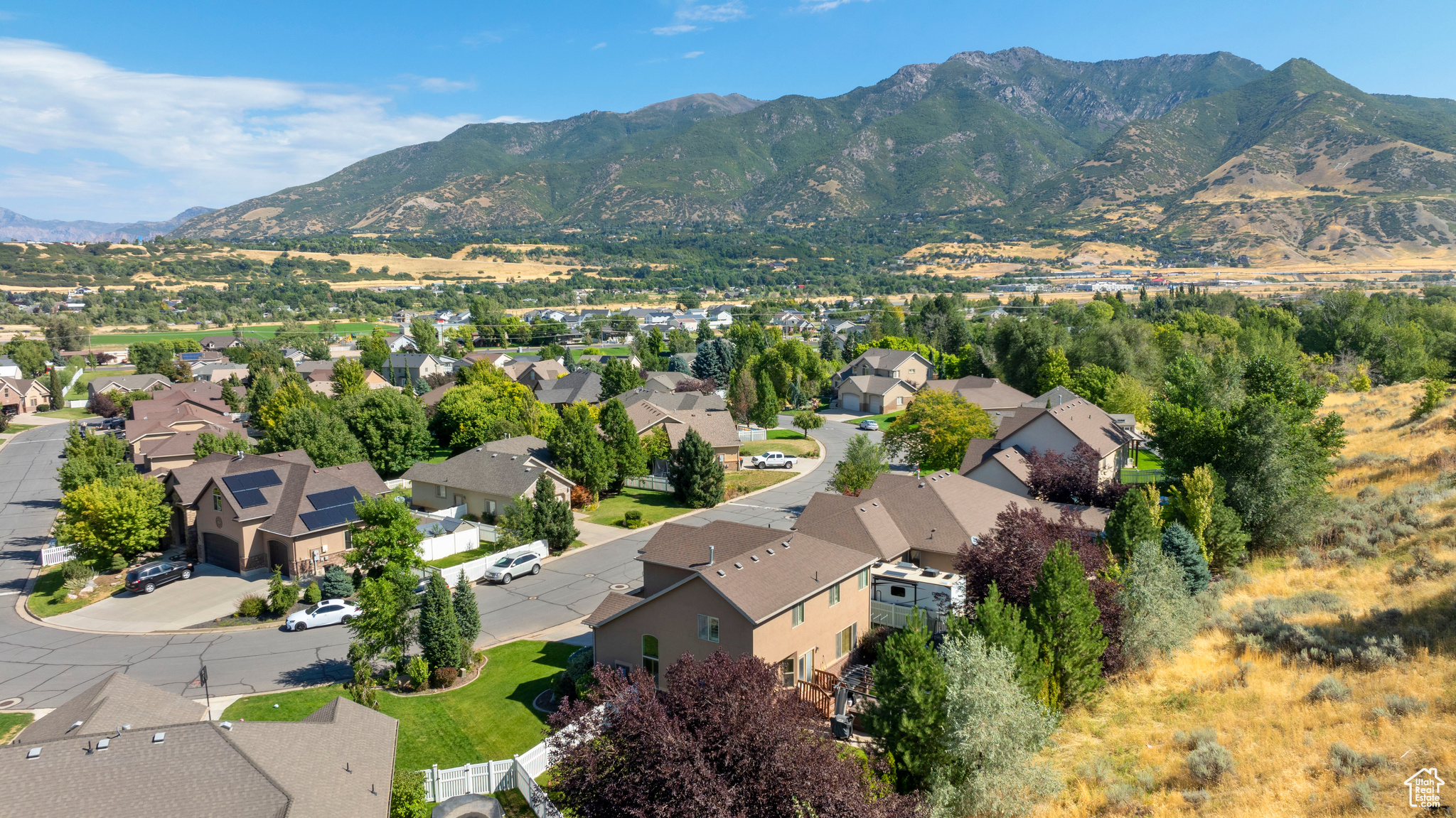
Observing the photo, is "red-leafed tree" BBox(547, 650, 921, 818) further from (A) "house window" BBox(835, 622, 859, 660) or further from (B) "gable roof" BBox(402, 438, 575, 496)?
(B) "gable roof" BBox(402, 438, 575, 496)

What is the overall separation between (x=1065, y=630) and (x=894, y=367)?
72071mm

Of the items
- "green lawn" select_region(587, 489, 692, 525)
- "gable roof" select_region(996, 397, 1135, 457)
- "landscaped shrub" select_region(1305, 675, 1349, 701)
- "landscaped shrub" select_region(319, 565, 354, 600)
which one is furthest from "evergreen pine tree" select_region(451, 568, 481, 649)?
"gable roof" select_region(996, 397, 1135, 457)

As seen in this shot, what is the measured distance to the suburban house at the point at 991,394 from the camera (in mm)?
73062

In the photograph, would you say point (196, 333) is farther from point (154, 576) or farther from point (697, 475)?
point (697, 475)

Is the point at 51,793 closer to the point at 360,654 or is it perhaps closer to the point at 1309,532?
the point at 360,654

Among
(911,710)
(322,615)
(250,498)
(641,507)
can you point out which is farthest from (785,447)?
(911,710)

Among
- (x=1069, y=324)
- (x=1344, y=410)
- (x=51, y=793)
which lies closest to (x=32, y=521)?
(x=51, y=793)

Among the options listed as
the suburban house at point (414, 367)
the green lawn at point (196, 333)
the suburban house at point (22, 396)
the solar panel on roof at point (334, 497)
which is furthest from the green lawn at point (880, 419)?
the green lawn at point (196, 333)

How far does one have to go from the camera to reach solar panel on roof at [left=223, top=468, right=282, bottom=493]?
39.8 metres

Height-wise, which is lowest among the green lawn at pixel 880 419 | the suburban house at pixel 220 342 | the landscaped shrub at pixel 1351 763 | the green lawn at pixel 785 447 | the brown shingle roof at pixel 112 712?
the green lawn at pixel 880 419

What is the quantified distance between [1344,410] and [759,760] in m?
68.2

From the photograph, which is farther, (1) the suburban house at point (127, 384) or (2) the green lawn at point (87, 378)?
(2) the green lawn at point (87, 378)

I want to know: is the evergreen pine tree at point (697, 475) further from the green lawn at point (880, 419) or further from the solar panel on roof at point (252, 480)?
the green lawn at point (880, 419)

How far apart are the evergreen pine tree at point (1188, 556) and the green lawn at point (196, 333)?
15651 centimetres
